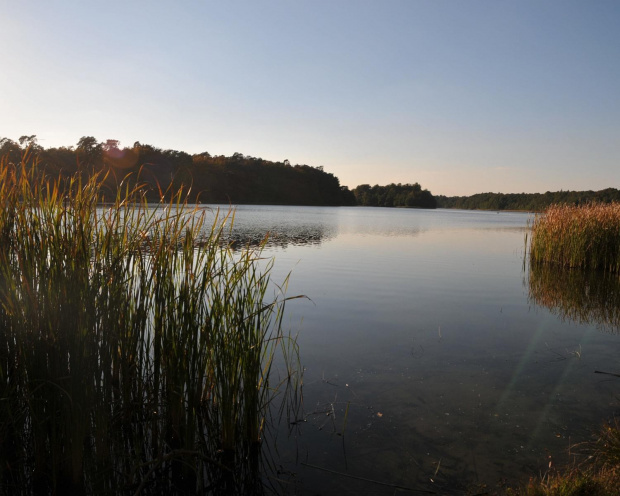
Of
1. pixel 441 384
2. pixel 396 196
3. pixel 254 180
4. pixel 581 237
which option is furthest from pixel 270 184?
pixel 441 384

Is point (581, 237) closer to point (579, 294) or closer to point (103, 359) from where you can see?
point (579, 294)

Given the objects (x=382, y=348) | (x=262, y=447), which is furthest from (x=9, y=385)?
(x=382, y=348)

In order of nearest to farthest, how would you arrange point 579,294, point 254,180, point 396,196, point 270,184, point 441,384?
point 441,384 → point 579,294 → point 254,180 → point 270,184 → point 396,196

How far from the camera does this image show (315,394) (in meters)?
4.76

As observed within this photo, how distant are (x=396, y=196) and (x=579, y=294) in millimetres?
150854

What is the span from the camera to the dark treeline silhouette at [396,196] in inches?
6117

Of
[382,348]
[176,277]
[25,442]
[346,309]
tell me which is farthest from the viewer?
[346,309]

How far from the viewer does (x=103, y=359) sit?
3020 mm

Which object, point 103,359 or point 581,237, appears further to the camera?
point 581,237

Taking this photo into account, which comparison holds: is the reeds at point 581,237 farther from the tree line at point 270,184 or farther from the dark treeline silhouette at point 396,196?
the dark treeline silhouette at point 396,196

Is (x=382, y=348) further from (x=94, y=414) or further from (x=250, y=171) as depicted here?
(x=250, y=171)

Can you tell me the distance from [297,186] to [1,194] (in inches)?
4780

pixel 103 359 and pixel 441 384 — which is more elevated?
pixel 103 359

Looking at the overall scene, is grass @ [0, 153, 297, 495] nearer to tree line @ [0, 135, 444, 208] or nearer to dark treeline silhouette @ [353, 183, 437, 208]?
tree line @ [0, 135, 444, 208]
